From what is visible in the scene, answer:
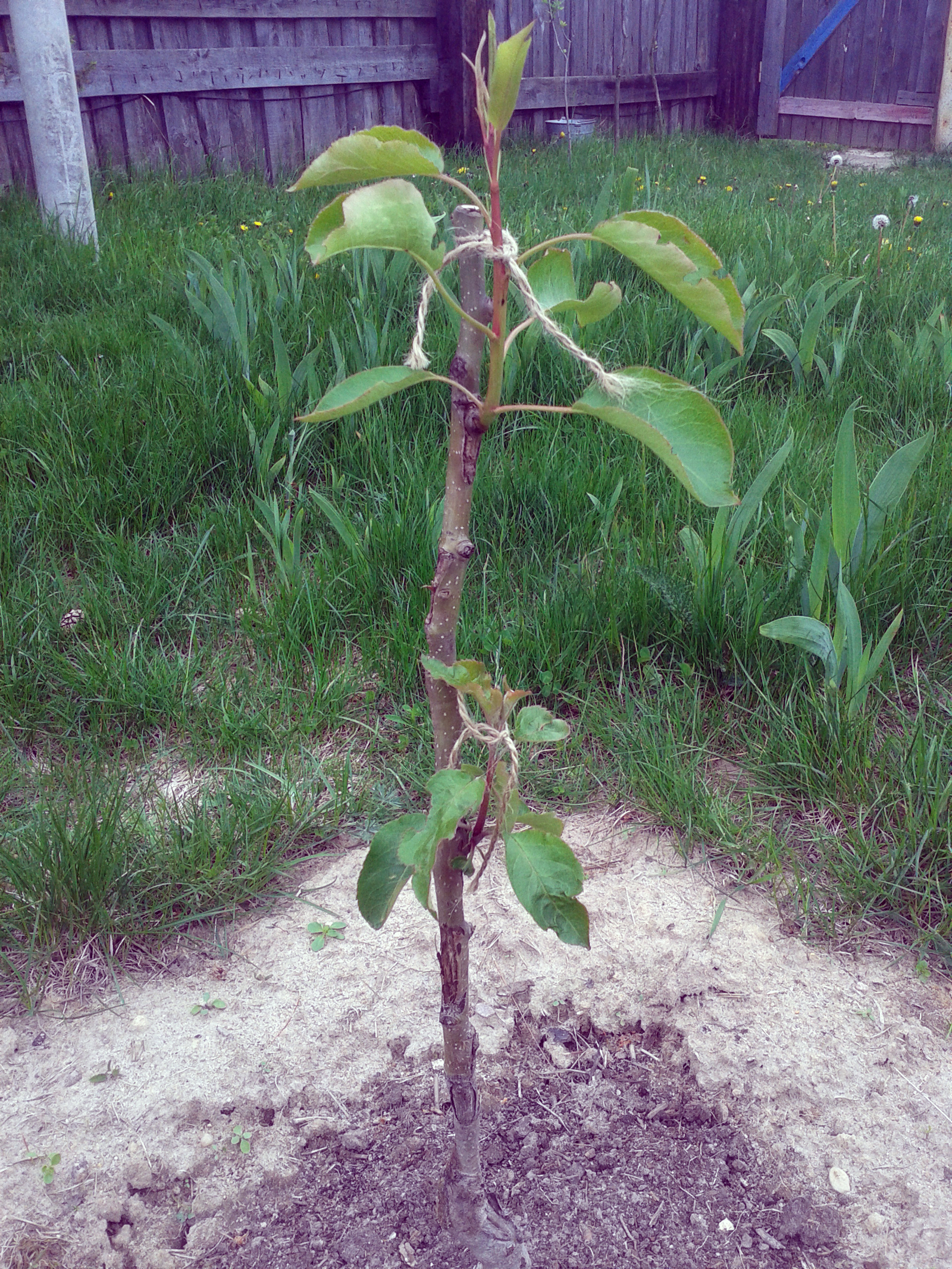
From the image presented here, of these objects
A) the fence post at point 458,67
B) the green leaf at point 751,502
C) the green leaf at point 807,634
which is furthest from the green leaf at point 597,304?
the fence post at point 458,67

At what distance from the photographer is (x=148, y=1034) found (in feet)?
4.62

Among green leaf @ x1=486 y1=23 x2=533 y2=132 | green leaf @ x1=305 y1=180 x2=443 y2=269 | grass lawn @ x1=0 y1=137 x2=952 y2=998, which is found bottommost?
grass lawn @ x1=0 y1=137 x2=952 y2=998

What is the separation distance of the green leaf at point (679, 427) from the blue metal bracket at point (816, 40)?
10.1 meters

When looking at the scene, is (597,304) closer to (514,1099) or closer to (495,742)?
(495,742)

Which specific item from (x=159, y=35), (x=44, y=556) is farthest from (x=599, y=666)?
(x=159, y=35)

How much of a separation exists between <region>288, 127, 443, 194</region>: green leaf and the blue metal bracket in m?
10.1

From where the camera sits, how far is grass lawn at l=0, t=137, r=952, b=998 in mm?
1607

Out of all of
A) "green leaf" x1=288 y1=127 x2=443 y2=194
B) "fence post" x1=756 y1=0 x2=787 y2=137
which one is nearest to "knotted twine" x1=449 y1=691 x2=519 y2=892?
"green leaf" x1=288 y1=127 x2=443 y2=194

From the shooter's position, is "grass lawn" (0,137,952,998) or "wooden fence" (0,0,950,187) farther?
"wooden fence" (0,0,950,187)

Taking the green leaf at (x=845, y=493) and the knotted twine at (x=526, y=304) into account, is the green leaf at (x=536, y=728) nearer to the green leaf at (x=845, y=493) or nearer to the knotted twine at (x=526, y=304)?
the knotted twine at (x=526, y=304)

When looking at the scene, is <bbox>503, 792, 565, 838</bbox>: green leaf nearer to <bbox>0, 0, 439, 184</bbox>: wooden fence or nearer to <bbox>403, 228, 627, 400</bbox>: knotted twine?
<bbox>403, 228, 627, 400</bbox>: knotted twine

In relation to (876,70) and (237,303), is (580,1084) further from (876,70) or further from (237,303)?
(876,70)

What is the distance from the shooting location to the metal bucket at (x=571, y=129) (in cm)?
734

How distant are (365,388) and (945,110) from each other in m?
9.84
